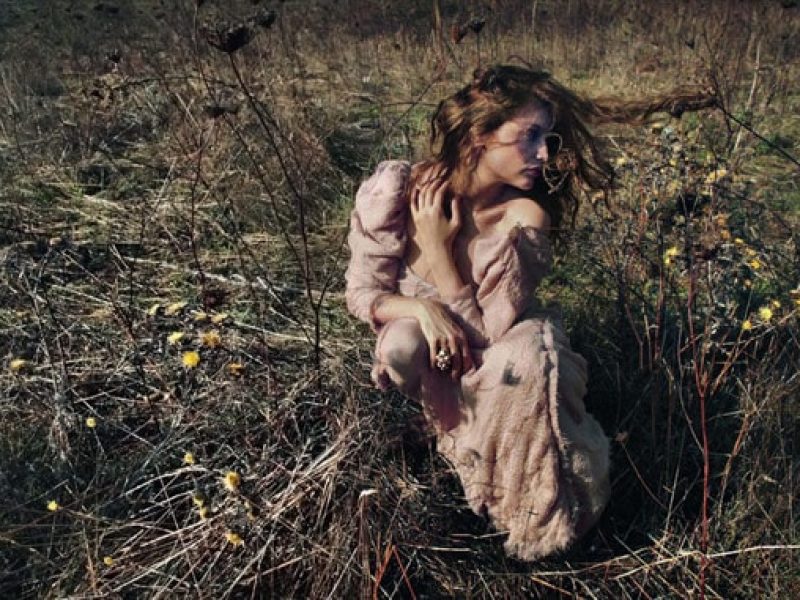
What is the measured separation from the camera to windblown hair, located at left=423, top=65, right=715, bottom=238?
1.67 meters

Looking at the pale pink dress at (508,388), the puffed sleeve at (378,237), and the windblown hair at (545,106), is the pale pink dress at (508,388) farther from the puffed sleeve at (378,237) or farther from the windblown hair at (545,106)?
the windblown hair at (545,106)

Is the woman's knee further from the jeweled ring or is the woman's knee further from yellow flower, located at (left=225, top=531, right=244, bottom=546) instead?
yellow flower, located at (left=225, top=531, right=244, bottom=546)

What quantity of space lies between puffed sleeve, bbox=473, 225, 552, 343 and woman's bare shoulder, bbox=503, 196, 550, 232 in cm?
2

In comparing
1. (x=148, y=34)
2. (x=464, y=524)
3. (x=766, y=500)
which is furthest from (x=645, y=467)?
(x=148, y=34)

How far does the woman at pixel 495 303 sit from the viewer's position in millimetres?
1667

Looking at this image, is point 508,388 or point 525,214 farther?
point 525,214

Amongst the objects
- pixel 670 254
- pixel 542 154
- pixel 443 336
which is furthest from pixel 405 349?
pixel 670 254

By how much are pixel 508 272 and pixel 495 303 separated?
0.09m

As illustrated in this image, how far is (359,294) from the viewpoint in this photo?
74.4 inches

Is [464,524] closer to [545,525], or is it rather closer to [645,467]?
[545,525]

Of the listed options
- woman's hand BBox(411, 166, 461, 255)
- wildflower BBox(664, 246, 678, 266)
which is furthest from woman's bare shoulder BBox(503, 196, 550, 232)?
wildflower BBox(664, 246, 678, 266)

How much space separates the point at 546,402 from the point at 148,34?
5.67m

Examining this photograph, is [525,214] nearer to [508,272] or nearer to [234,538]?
[508,272]

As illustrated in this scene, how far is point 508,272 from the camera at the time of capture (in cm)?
171
